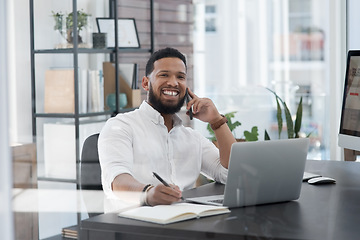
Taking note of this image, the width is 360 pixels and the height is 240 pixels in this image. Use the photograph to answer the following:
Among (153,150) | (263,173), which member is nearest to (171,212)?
(263,173)

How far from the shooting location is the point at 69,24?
2.51 meters

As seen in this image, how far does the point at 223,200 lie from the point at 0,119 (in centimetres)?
59

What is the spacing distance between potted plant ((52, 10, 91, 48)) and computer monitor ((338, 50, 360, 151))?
1.08 metres

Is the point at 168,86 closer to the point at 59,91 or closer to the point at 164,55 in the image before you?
the point at 164,55

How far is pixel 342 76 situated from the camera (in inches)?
153

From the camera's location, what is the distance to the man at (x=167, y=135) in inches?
78.0

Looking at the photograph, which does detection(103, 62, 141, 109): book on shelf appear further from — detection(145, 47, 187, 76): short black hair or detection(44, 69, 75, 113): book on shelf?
detection(145, 47, 187, 76): short black hair

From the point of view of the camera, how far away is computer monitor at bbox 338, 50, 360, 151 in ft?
6.73

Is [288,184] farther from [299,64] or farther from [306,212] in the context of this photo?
[299,64]

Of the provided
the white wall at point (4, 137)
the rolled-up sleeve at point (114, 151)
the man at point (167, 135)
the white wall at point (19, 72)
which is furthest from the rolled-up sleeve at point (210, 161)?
the white wall at point (4, 137)

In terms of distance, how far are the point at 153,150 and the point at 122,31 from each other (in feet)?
4.23

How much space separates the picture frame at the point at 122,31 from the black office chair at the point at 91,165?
3.29ft

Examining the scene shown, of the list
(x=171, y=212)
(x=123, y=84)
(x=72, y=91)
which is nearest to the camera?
(x=171, y=212)

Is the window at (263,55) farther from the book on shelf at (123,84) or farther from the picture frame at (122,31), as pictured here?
the book on shelf at (123,84)
